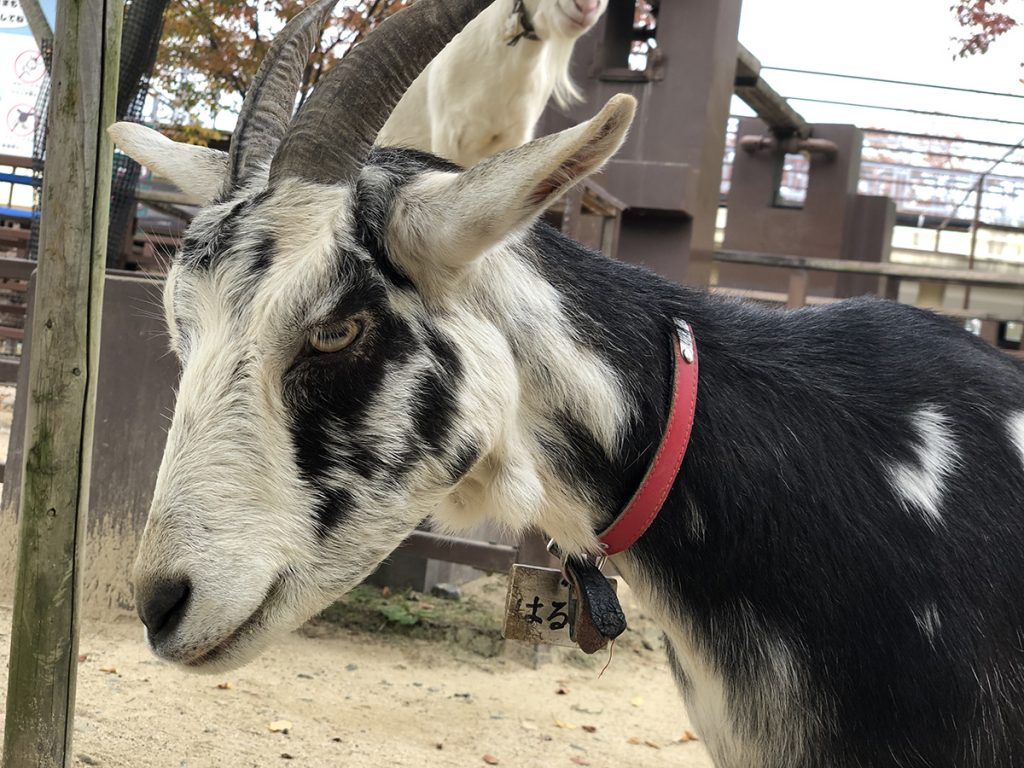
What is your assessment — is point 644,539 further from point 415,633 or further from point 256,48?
point 256,48

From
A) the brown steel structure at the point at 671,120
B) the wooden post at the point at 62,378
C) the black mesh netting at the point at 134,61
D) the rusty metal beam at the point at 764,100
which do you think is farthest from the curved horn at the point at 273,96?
the rusty metal beam at the point at 764,100

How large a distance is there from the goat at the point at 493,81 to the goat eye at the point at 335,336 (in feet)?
10.9

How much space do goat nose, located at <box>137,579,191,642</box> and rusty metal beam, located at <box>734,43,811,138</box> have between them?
7.05 m

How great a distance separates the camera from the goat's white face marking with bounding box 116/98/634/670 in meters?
1.88

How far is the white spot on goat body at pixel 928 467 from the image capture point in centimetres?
228

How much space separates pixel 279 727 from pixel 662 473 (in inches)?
103

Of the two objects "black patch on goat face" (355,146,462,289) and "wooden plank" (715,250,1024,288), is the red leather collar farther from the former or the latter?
"wooden plank" (715,250,1024,288)

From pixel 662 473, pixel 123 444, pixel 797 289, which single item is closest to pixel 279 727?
pixel 123 444

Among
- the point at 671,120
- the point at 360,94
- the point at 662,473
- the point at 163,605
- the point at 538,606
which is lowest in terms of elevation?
the point at 538,606

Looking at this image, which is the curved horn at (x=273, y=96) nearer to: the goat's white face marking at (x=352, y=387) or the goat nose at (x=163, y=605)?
the goat's white face marking at (x=352, y=387)

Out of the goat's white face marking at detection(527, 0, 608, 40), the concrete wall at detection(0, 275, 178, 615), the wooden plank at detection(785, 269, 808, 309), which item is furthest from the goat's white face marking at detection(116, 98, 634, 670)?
the wooden plank at detection(785, 269, 808, 309)

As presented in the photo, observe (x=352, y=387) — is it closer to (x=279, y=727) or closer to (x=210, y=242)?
(x=210, y=242)

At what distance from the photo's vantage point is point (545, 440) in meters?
2.16

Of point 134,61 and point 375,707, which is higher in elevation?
point 134,61
